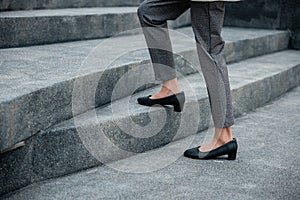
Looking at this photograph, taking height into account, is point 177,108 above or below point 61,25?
below

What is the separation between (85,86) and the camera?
11.2 feet

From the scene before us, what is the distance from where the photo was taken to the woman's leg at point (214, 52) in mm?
3262

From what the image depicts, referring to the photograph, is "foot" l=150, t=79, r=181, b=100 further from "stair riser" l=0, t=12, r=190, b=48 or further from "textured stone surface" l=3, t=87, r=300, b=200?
"stair riser" l=0, t=12, r=190, b=48

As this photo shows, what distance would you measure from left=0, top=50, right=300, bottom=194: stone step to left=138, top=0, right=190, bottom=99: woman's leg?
30 centimetres

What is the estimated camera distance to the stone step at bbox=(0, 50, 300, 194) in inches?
117

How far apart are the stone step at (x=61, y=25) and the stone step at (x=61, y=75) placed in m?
0.11

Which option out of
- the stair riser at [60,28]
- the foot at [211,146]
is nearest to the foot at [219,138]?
the foot at [211,146]

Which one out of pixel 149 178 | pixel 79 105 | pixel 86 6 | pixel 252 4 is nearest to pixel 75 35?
pixel 86 6

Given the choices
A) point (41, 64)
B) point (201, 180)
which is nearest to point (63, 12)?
point (41, 64)

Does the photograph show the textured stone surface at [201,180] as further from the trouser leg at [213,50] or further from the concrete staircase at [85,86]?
the trouser leg at [213,50]

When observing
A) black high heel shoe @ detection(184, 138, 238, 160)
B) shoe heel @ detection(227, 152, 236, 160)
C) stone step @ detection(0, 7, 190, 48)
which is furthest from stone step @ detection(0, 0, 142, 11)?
shoe heel @ detection(227, 152, 236, 160)

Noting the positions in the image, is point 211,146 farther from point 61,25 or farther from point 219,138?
point 61,25

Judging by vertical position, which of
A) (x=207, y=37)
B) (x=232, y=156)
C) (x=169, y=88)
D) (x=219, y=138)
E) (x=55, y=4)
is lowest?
(x=232, y=156)

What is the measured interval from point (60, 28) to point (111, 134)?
5.19 feet
